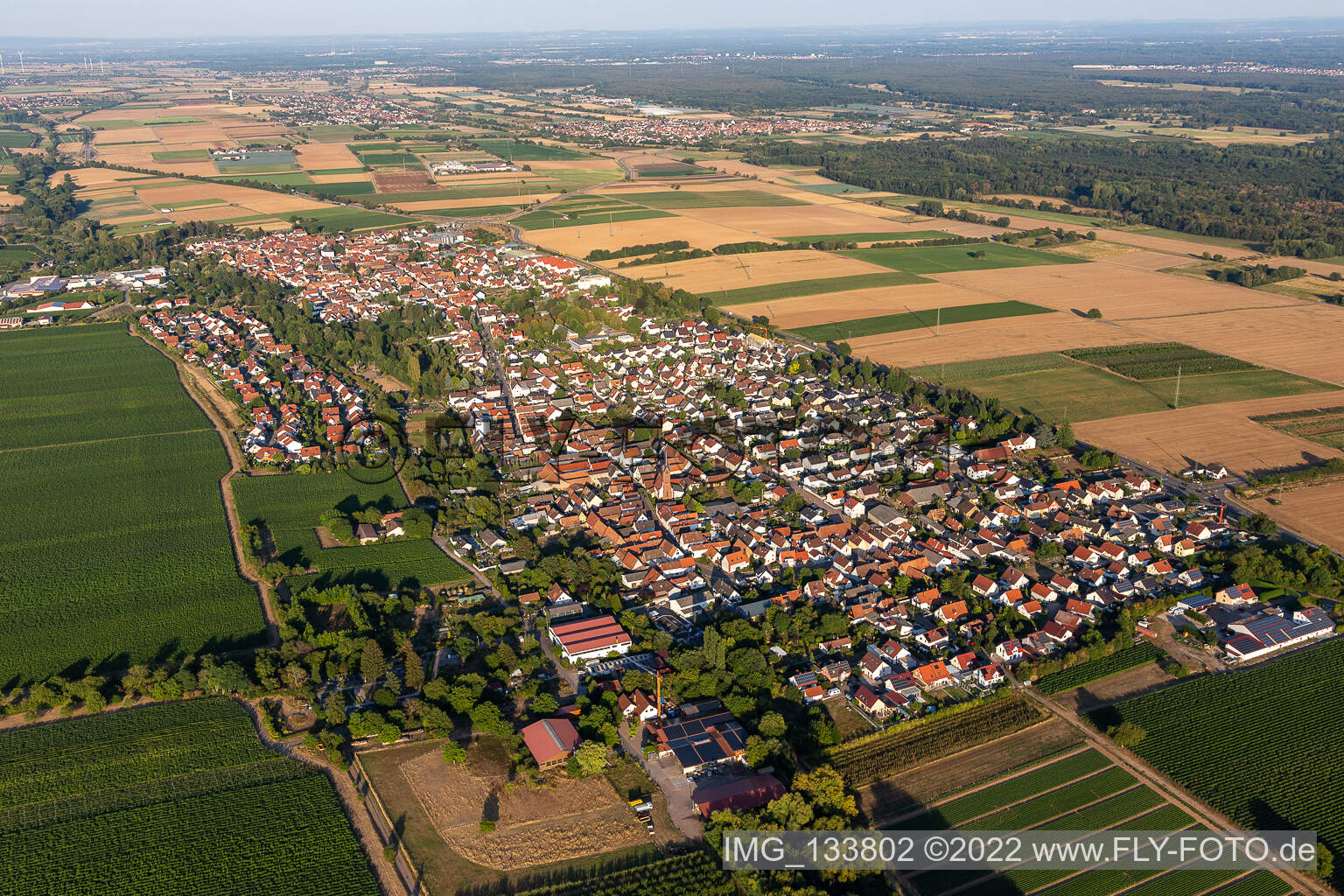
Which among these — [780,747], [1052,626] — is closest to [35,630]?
[780,747]

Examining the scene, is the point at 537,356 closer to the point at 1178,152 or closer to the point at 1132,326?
the point at 1132,326

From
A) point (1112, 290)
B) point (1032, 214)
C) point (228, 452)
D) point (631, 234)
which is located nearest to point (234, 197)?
point (631, 234)

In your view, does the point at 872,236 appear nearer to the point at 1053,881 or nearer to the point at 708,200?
the point at 708,200

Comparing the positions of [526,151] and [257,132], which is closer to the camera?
[526,151]

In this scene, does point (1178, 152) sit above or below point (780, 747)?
above

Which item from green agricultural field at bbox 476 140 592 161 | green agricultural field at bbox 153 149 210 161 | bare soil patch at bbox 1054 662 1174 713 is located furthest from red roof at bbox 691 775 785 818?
green agricultural field at bbox 153 149 210 161

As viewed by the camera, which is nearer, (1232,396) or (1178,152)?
(1232,396)

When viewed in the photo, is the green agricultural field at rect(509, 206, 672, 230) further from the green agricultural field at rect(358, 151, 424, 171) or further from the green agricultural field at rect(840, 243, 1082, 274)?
the green agricultural field at rect(358, 151, 424, 171)
